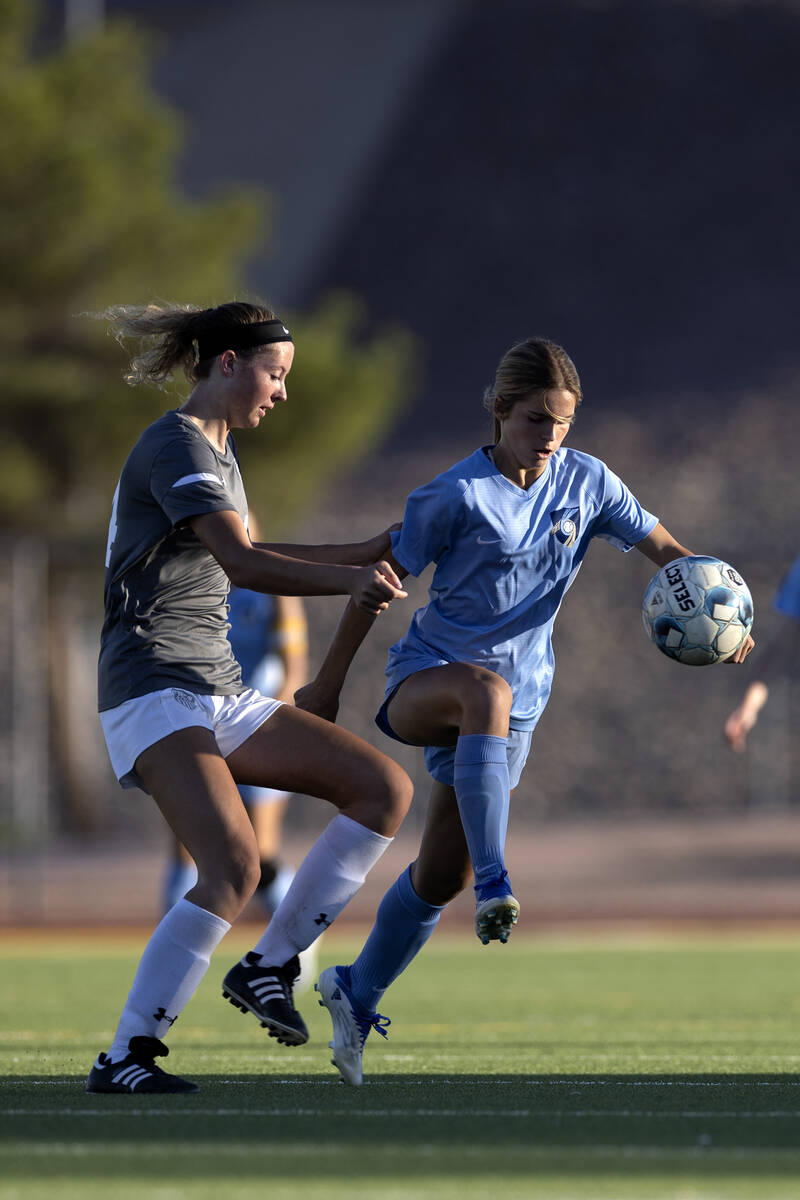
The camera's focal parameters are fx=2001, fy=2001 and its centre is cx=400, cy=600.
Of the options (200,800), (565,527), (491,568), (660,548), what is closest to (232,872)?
(200,800)

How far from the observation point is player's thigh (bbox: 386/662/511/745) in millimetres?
5512

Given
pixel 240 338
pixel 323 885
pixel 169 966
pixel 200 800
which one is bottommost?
pixel 169 966

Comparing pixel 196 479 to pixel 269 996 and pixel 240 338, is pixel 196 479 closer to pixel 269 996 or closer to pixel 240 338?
pixel 240 338

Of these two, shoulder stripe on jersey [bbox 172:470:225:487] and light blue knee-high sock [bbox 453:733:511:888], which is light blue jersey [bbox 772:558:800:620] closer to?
light blue knee-high sock [bbox 453:733:511:888]

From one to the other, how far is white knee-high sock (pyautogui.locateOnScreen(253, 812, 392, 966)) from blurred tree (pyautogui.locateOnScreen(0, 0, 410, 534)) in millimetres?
19141

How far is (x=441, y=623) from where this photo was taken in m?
5.84

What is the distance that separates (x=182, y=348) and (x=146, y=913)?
13.1m

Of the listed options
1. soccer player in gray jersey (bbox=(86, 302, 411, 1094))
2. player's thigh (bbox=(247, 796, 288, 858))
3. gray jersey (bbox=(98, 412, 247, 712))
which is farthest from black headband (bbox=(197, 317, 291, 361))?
player's thigh (bbox=(247, 796, 288, 858))

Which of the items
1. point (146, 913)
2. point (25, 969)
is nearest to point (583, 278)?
point (146, 913)

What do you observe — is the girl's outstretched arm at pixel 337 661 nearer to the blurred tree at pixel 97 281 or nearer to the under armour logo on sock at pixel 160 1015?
the under armour logo on sock at pixel 160 1015

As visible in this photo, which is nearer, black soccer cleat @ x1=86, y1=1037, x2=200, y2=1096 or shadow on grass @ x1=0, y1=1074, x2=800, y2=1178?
Result: shadow on grass @ x1=0, y1=1074, x2=800, y2=1178

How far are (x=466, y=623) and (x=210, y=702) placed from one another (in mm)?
832

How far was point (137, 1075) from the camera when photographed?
521 cm

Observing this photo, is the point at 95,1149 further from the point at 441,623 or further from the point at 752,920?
the point at 752,920
